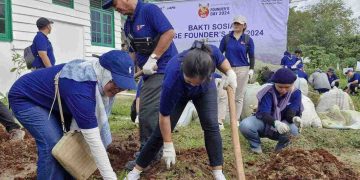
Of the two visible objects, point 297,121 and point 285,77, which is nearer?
point 285,77

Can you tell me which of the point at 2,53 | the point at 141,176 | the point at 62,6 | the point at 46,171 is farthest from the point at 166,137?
the point at 62,6

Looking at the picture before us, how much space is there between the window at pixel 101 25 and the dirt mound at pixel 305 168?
29.4ft

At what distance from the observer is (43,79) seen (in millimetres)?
2635

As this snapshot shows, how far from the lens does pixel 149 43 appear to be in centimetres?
364

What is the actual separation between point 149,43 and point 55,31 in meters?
6.96

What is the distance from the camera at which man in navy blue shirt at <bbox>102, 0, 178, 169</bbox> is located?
139 inches

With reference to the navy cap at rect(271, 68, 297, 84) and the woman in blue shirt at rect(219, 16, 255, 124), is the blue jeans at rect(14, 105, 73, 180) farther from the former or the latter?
the woman in blue shirt at rect(219, 16, 255, 124)

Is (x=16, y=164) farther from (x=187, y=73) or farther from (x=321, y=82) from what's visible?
(x=321, y=82)

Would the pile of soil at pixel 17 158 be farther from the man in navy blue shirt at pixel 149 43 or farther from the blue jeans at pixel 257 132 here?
the blue jeans at pixel 257 132

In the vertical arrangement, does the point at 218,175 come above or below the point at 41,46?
below

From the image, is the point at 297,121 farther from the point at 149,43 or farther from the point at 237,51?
the point at 149,43

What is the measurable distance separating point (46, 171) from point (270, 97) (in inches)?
104

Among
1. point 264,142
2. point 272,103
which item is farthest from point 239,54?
point 272,103

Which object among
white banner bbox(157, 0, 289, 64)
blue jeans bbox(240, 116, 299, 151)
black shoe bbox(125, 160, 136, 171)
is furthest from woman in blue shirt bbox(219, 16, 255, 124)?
white banner bbox(157, 0, 289, 64)
